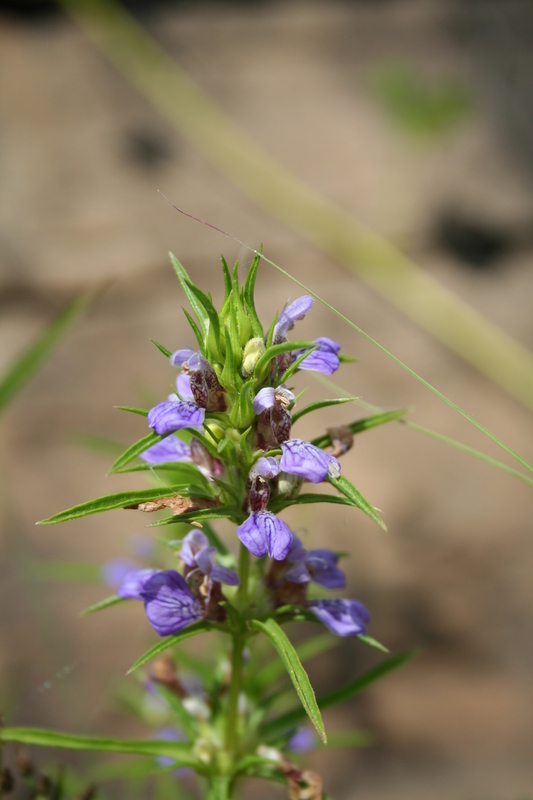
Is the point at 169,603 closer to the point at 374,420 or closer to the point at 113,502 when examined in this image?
the point at 113,502

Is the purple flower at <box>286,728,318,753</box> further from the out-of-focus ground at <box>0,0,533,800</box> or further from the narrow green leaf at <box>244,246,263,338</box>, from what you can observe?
the narrow green leaf at <box>244,246,263,338</box>

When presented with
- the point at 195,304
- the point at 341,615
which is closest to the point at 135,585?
the point at 341,615

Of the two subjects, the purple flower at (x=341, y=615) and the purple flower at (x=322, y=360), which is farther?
the purple flower at (x=341, y=615)

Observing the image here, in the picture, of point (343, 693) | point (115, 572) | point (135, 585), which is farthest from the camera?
point (115, 572)

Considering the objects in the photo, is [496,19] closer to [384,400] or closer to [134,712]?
[384,400]

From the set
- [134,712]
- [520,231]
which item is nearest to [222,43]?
[520,231]

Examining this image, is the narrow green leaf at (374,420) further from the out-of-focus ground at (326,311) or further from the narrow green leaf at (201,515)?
the out-of-focus ground at (326,311)

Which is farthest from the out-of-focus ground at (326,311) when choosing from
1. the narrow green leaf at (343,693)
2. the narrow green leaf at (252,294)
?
the narrow green leaf at (252,294)
